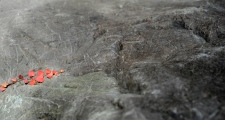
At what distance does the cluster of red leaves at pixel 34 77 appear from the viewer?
4.70 m

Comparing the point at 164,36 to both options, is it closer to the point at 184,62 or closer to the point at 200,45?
the point at 200,45

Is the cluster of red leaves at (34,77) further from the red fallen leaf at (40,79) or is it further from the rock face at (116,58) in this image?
the rock face at (116,58)

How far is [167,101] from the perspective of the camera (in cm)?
301

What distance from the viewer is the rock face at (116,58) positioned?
3119mm

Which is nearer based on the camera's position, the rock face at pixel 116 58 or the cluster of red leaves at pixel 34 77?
the rock face at pixel 116 58

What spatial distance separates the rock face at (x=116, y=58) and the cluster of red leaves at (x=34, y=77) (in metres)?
0.13

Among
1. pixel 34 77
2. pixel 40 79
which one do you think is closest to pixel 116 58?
pixel 40 79

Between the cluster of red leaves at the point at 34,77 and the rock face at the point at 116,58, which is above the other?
the rock face at the point at 116,58

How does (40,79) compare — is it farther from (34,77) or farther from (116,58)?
(116,58)

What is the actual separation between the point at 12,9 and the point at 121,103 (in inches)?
199

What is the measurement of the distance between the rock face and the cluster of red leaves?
13 cm

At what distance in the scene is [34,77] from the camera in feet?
16.1

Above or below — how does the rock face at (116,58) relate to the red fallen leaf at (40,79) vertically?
above

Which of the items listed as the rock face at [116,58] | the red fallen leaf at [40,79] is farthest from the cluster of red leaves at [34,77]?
the rock face at [116,58]
